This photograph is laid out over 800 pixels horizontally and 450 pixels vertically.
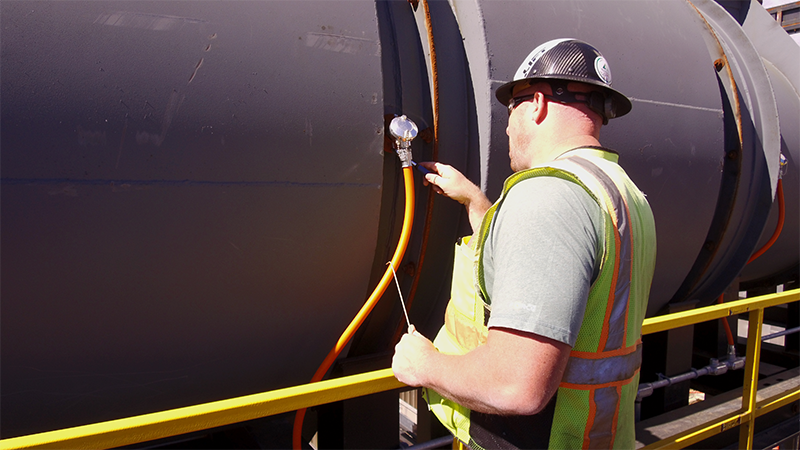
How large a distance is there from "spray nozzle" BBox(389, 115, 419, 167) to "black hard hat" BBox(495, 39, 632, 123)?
1.50 ft

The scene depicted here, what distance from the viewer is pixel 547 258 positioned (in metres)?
1.13

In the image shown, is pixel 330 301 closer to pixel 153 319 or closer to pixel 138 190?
pixel 153 319

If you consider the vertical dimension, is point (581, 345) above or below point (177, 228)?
below

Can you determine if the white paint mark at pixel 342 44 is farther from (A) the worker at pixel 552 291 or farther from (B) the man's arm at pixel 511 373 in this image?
(B) the man's arm at pixel 511 373

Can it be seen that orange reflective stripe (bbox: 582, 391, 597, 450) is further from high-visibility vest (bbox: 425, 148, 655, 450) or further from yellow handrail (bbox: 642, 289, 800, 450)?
yellow handrail (bbox: 642, 289, 800, 450)

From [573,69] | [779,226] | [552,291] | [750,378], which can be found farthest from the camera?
[779,226]

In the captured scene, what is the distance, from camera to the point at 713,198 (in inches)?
109

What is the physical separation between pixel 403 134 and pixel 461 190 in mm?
267

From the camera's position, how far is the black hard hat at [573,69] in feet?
4.47

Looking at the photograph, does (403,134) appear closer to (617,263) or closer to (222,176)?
(222,176)

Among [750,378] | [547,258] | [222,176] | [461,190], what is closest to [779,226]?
[750,378]

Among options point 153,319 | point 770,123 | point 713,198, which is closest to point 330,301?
point 153,319

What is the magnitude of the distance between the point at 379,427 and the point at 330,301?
665 mm

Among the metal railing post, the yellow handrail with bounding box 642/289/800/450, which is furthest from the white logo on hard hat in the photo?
the metal railing post
